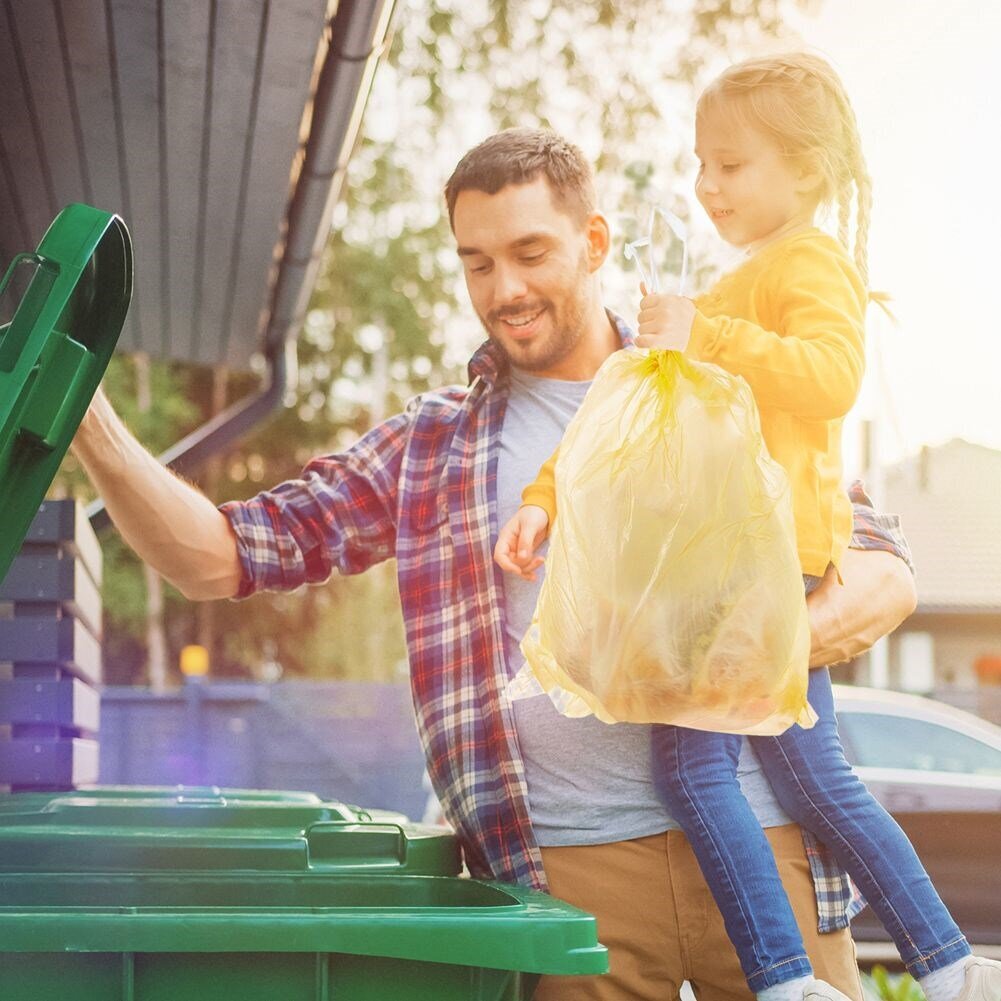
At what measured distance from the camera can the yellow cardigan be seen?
5.42ft

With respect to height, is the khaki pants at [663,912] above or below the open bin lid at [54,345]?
below

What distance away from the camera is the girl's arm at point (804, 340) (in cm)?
165

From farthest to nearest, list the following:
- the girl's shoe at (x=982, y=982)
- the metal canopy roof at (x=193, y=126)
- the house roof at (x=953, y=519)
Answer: the house roof at (x=953, y=519), the metal canopy roof at (x=193, y=126), the girl's shoe at (x=982, y=982)

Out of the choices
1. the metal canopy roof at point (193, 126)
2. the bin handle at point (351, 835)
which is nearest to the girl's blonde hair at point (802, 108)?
the metal canopy roof at point (193, 126)

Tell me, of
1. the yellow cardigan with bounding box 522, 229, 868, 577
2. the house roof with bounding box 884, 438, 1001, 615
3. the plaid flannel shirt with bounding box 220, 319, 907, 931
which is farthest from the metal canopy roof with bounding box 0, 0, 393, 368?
the house roof with bounding box 884, 438, 1001, 615

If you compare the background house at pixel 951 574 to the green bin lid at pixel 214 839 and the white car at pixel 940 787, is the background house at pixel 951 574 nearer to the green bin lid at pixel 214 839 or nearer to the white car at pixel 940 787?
the white car at pixel 940 787

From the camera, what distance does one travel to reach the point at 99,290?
5.58 ft

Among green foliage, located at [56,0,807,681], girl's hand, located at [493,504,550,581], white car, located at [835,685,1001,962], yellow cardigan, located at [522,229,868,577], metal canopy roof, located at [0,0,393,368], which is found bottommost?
white car, located at [835,685,1001,962]

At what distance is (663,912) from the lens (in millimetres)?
2084

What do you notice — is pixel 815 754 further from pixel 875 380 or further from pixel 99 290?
pixel 99 290

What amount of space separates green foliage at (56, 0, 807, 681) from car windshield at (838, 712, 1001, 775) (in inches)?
113

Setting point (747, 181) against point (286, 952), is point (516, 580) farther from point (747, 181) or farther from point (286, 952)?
point (286, 952)

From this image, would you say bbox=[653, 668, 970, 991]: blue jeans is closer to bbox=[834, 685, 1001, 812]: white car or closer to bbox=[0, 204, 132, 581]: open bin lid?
bbox=[0, 204, 132, 581]: open bin lid

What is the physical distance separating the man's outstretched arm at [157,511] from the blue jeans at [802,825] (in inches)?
31.0
